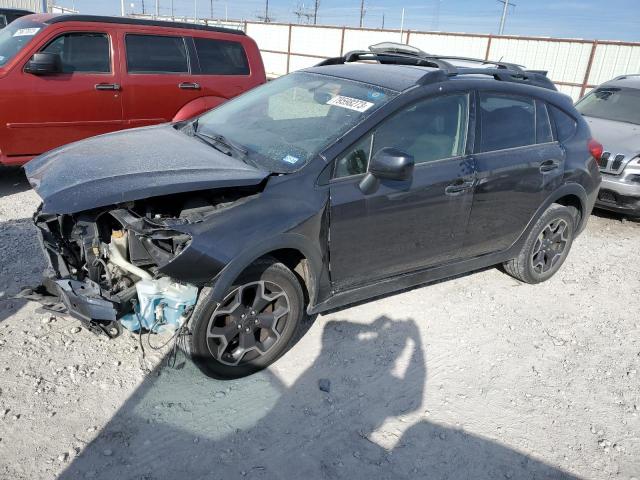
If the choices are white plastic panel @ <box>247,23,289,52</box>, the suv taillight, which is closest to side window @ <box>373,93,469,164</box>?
the suv taillight

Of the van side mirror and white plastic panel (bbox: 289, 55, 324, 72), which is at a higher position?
the van side mirror

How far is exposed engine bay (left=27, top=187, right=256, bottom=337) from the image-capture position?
2.84 meters

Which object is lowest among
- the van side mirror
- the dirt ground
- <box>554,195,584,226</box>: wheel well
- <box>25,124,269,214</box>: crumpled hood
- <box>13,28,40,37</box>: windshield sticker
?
the dirt ground

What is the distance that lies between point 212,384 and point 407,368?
131cm

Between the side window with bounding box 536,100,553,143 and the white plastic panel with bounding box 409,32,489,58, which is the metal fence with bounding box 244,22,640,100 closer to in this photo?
the white plastic panel with bounding box 409,32,489,58

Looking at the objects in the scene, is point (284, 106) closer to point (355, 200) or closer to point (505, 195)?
point (355, 200)

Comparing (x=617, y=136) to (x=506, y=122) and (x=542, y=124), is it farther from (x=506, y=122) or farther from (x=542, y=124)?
(x=506, y=122)

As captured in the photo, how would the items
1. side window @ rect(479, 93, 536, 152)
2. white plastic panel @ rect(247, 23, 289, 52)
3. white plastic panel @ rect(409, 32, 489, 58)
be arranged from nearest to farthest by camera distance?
1. side window @ rect(479, 93, 536, 152)
2. white plastic panel @ rect(409, 32, 489, 58)
3. white plastic panel @ rect(247, 23, 289, 52)

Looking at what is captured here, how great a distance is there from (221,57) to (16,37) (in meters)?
2.47

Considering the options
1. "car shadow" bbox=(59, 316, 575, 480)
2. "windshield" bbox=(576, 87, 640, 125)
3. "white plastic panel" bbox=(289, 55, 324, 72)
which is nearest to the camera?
"car shadow" bbox=(59, 316, 575, 480)

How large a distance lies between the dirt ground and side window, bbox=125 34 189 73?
10.2 feet

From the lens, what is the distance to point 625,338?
4199 mm

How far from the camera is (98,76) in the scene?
240 inches

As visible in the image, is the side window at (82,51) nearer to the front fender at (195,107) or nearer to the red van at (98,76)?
the red van at (98,76)
